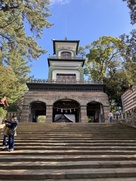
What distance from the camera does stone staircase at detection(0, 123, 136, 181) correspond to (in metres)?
4.67

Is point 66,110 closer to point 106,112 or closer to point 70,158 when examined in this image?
point 106,112

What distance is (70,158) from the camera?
19.5 feet

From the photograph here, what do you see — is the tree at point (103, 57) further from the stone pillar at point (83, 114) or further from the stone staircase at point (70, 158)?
the stone staircase at point (70, 158)

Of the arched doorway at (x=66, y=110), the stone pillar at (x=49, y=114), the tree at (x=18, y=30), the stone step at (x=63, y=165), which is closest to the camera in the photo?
the stone step at (x=63, y=165)

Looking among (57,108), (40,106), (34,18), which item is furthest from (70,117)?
(34,18)

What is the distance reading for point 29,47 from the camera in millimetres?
13359

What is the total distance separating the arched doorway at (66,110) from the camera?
2101 cm

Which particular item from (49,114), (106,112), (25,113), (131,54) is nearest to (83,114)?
(106,112)

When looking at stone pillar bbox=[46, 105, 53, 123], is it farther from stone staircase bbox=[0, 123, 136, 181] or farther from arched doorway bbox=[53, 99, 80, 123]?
stone staircase bbox=[0, 123, 136, 181]

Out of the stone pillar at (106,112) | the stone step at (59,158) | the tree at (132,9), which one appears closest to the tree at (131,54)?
the tree at (132,9)

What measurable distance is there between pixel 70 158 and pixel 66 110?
17065mm

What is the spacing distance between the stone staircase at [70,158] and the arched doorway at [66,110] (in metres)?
11.5

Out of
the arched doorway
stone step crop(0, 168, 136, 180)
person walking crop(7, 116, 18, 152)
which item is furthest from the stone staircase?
the arched doorway

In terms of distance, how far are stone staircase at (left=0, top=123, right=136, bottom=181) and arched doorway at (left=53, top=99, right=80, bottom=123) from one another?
37.8ft
